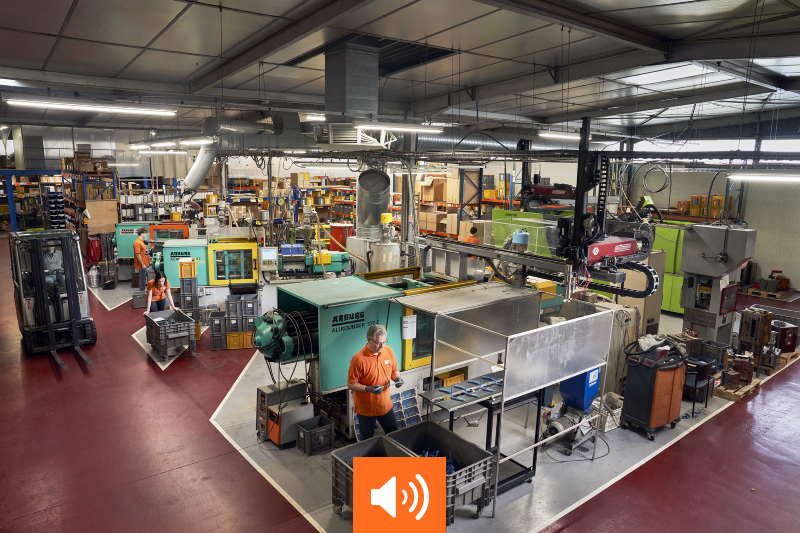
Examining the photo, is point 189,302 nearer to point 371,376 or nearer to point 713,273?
point 371,376

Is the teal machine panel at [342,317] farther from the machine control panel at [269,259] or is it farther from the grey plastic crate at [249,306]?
the machine control panel at [269,259]

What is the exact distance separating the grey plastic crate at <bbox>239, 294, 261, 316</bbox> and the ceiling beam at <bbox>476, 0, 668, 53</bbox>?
6.62 m

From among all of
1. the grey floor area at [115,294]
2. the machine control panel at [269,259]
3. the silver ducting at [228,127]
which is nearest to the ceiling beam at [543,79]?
the machine control panel at [269,259]

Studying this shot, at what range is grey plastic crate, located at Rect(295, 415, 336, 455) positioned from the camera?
235 inches

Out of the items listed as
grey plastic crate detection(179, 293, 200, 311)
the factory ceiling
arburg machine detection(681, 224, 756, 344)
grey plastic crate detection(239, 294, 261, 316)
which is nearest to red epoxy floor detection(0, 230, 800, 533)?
arburg machine detection(681, 224, 756, 344)

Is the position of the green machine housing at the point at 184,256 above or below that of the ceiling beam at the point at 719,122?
below

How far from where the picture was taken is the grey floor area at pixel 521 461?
500cm

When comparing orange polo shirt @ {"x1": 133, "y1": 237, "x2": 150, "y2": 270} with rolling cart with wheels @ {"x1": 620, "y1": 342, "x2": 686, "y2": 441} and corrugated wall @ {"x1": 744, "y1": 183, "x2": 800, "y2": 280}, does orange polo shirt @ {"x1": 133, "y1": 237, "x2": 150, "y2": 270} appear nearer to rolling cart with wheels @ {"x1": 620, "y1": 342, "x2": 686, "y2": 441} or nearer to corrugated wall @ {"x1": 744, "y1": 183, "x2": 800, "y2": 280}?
rolling cart with wheels @ {"x1": 620, "y1": 342, "x2": 686, "y2": 441}

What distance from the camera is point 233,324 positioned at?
369 inches

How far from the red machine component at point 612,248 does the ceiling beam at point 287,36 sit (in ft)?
11.1

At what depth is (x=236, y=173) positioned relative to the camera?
20906 millimetres

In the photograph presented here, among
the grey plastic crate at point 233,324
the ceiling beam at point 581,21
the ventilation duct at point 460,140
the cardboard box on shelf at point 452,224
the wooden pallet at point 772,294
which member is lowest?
the wooden pallet at point 772,294

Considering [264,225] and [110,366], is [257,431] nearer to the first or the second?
[110,366]

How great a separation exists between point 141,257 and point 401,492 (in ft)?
34.3
